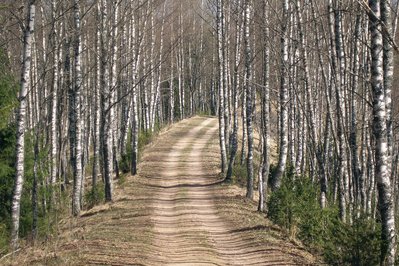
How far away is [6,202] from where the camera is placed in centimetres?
1761

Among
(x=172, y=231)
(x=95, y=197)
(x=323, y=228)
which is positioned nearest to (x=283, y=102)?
(x=172, y=231)

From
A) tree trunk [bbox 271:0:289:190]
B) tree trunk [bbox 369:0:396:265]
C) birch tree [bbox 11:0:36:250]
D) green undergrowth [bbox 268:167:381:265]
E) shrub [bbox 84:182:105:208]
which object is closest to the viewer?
tree trunk [bbox 369:0:396:265]

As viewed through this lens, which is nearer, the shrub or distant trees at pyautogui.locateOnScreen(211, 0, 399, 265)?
distant trees at pyautogui.locateOnScreen(211, 0, 399, 265)

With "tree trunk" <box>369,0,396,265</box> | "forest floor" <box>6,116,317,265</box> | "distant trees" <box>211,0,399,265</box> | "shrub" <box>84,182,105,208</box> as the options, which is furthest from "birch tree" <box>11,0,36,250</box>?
"shrub" <box>84,182,105,208</box>

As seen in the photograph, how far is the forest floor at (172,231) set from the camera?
12.0 meters

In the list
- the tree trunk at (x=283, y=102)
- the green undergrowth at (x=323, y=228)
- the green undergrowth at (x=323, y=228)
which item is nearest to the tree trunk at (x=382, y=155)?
the green undergrowth at (x=323, y=228)

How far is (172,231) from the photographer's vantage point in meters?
15.4

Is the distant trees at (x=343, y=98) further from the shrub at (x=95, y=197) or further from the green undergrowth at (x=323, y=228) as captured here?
the shrub at (x=95, y=197)

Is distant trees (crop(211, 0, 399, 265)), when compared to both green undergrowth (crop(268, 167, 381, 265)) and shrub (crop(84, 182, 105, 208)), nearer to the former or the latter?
green undergrowth (crop(268, 167, 381, 265))

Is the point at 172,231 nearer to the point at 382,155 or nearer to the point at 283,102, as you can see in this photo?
the point at 283,102

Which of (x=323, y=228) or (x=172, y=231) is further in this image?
(x=172, y=231)

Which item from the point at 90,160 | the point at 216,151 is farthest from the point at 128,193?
the point at 90,160

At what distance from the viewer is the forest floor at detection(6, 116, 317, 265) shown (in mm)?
11952

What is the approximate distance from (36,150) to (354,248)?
9.41 meters
